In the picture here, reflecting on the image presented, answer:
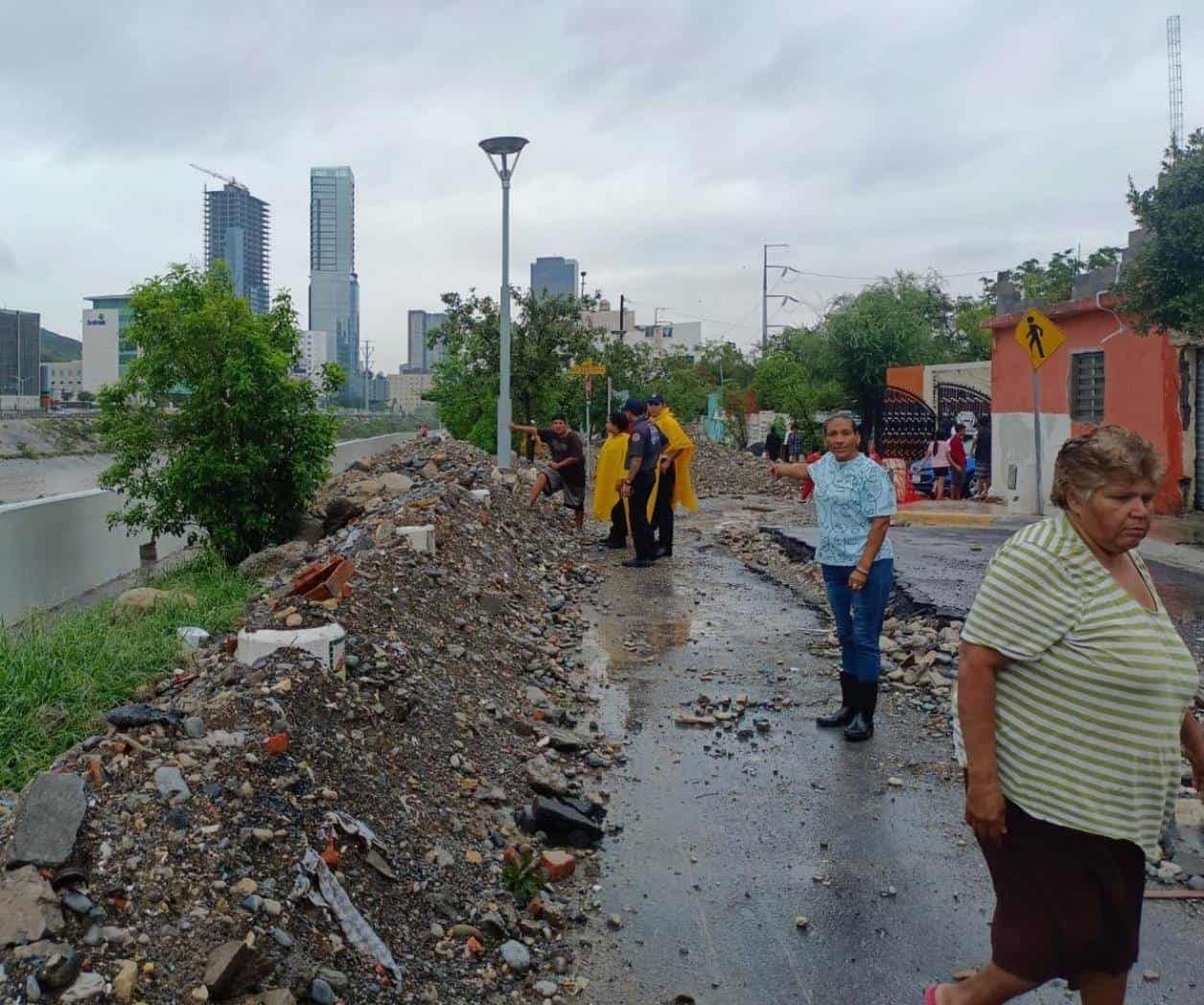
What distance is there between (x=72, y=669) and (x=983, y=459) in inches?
792

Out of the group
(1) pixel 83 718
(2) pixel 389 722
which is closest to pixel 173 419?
(1) pixel 83 718

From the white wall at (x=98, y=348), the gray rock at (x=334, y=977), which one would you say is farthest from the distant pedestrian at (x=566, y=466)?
the white wall at (x=98, y=348)

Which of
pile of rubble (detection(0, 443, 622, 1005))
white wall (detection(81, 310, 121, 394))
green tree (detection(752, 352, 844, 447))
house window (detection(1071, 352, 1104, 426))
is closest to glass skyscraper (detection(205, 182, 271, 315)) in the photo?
white wall (detection(81, 310, 121, 394))

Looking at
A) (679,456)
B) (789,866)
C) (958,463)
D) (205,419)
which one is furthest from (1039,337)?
(789,866)

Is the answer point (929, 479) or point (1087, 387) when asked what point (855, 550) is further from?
point (929, 479)

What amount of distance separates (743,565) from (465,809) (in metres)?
8.21

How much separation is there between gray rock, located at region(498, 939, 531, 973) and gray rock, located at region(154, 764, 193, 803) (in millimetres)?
1172

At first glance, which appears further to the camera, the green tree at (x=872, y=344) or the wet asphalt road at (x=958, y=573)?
the green tree at (x=872, y=344)

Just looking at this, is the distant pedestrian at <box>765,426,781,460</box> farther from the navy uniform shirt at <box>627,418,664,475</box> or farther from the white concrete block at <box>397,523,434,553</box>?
the white concrete block at <box>397,523,434,553</box>

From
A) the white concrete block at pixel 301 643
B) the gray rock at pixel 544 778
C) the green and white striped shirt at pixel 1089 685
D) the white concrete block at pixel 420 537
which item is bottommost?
the gray rock at pixel 544 778

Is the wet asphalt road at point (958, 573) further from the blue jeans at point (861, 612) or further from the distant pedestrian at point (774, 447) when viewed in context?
the distant pedestrian at point (774, 447)

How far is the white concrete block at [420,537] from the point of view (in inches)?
368

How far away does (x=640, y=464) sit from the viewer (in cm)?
1230

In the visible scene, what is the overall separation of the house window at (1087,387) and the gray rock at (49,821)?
56.6 feet
